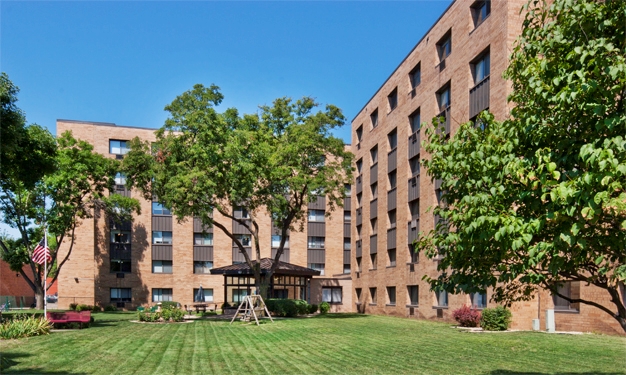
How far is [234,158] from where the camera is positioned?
3095 cm

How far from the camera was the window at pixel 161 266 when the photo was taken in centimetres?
5356

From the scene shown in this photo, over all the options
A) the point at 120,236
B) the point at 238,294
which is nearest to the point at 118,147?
the point at 120,236

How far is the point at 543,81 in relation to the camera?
22.8 ft

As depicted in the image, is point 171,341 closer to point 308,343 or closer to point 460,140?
point 308,343

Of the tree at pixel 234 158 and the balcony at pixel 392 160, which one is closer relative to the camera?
the tree at pixel 234 158

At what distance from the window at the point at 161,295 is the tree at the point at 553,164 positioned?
4880 centimetres

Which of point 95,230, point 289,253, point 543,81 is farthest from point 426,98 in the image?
point 95,230

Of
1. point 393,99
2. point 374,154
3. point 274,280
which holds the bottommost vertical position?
point 274,280

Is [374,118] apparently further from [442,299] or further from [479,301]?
[479,301]

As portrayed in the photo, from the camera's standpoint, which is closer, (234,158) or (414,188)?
(234,158)

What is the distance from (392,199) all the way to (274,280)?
14.8 m

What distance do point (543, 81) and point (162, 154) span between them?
2850 cm

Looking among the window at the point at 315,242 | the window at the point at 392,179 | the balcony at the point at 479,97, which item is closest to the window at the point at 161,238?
the window at the point at 315,242

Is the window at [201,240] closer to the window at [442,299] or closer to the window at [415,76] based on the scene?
the window at [415,76]
